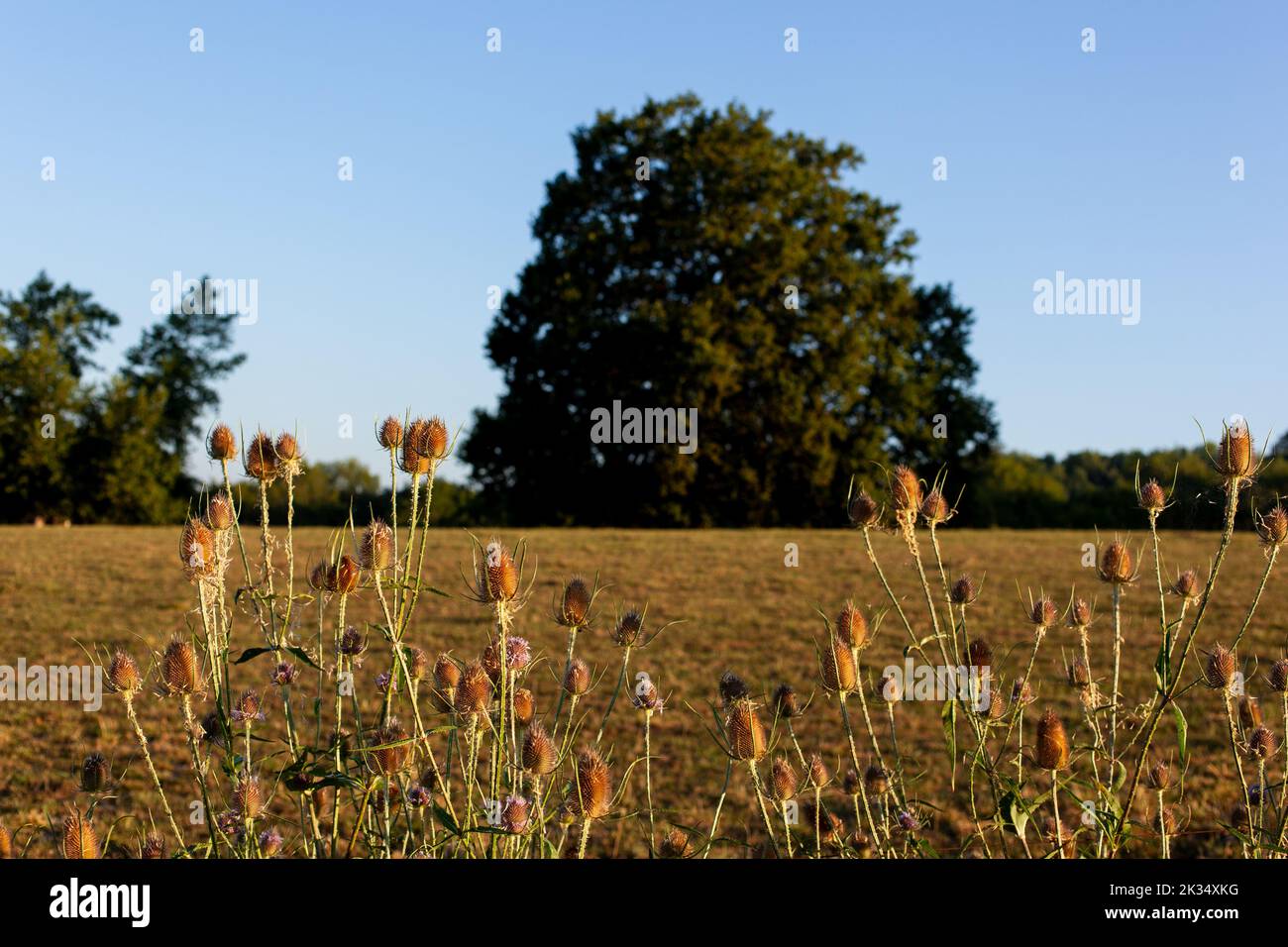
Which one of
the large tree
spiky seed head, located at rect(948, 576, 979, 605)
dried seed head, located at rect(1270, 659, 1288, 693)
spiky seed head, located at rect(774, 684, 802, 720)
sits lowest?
spiky seed head, located at rect(774, 684, 802, 720)

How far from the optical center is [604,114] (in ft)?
91.1

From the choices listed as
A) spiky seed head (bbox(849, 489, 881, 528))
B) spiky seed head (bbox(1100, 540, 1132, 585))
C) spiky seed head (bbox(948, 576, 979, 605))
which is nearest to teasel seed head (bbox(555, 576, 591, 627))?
spiky seed head (bbox(849, 489, 881, 528))

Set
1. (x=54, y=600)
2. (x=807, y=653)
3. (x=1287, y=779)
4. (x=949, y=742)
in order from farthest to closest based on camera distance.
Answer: (x=54, y=600)
(x=807, y=653)
(x=949, y=742)
(x=1287, y=779)

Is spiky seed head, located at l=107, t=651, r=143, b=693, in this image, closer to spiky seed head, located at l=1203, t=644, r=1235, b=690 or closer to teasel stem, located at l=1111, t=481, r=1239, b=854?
teasel stem, located at l=1111, t=481, r=1239, b=854

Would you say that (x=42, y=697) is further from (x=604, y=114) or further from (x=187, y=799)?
(x=604, y=114)

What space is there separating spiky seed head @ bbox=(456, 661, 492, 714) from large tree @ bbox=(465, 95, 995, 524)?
22035 millimetres

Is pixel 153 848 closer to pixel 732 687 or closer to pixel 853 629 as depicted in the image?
pixel 732 687

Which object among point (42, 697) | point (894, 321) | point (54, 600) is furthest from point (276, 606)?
point (894, 321)

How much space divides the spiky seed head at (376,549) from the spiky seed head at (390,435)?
7.7 inches

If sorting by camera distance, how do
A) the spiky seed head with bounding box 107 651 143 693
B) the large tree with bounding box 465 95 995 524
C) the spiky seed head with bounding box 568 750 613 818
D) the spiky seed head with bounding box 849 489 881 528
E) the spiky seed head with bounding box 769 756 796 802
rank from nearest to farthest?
the spiky seed head with bounding box 568 750 613 818 < the spiky seed head with bounding box 107 651 143 693 < the spiky seed head with bounding box 769 756 796 802 < the spiky seed head with bounding box 849 489 881 528 < the large tree with bounding box 465 95 995 524

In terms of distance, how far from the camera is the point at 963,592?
86.6 inches

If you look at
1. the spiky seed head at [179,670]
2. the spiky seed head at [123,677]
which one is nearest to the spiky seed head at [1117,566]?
the spiky seed head at [179,670]

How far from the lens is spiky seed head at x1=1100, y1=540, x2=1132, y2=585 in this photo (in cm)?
204

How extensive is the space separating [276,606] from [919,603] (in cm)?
983
